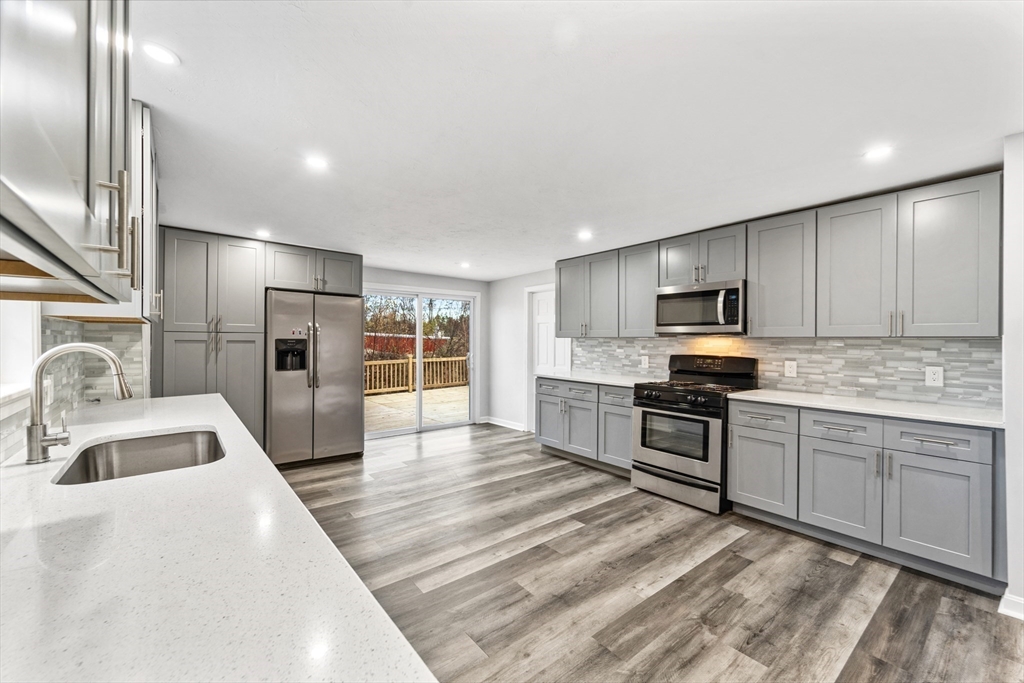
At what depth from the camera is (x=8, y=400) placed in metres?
1.36

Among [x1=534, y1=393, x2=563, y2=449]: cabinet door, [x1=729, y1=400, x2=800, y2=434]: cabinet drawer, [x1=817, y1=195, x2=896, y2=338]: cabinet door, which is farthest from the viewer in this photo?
[x1=534, y1=393, x2=563, y2=449]: cabinet door

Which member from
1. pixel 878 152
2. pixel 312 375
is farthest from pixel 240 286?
pixel 878 152

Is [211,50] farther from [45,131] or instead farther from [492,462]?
[492,462]

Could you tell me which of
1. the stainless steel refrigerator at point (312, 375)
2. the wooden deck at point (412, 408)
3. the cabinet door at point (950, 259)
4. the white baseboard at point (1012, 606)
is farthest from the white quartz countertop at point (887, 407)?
the wooden deck at point (412, 408)

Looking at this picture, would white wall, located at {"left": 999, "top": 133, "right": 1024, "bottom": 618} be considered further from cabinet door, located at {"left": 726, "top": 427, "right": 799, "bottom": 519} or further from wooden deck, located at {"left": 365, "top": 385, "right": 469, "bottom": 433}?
wooden deck, located at {"left": 365, "top": 385, "right": 469, "bottom": 433}

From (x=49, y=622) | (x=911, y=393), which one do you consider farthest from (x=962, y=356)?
(x=49, y=622)

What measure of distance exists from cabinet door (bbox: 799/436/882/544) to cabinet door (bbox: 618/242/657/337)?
165 cm

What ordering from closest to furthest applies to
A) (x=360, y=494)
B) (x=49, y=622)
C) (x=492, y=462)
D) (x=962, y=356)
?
(x=49, y=622) → (x=962, y=356) → (x=360, y=494) → (x=492, y=462)

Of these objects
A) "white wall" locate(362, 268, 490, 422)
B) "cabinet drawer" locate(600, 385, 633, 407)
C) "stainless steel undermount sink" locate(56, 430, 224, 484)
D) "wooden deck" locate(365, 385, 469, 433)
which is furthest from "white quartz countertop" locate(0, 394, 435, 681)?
"white wall" locate(362, 268, 490, 422)

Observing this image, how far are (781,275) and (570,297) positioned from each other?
2147 mm

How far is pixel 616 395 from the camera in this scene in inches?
163

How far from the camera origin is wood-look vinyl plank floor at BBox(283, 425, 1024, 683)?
5.79ft

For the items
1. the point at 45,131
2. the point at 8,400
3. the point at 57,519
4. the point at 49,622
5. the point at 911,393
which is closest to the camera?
the point at 45,131

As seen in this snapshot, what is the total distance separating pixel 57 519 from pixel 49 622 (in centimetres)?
51
